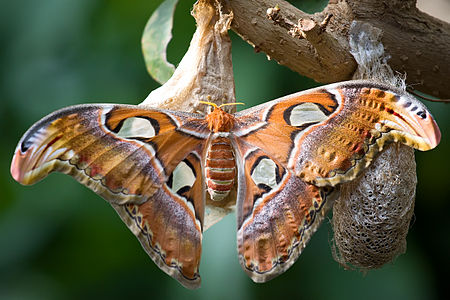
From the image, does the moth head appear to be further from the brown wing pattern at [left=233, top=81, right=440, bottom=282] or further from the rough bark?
the rough bark

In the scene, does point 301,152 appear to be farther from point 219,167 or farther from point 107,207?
point 107,207

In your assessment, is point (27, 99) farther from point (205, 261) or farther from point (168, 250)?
point (168, 250)

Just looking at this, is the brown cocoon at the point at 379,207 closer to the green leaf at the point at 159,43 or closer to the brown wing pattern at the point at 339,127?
the brown wing pattern at the point at 339,127

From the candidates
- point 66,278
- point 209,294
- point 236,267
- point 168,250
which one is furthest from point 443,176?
point 66,278

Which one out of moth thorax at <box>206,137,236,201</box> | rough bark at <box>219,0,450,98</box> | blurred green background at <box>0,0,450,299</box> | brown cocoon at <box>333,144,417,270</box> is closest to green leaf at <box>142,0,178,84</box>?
blurred green background at <box>0,0,450,299</box>

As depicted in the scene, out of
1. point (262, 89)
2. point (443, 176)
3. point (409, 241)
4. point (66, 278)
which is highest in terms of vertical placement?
point (262, 89)

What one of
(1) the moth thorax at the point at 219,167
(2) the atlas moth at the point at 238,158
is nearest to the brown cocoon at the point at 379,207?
(2) the atlas moth at the point at 238,158
